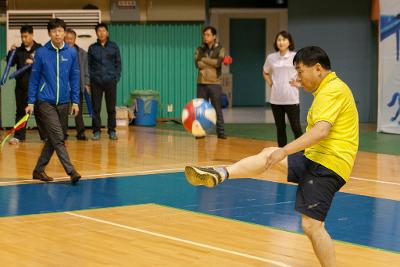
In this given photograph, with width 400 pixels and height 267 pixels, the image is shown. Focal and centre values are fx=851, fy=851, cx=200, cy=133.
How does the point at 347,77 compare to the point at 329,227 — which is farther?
the point at 347,77

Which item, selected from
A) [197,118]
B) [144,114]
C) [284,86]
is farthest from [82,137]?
[197,118]

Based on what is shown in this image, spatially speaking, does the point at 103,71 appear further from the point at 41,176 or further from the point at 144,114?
the point at 41,176

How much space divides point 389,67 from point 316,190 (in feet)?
43.5

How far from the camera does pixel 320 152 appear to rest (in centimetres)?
642

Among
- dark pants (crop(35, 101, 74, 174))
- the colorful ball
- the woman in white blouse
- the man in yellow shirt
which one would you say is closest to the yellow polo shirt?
the man in yellow shirt

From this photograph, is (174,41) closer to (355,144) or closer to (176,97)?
(176,97)

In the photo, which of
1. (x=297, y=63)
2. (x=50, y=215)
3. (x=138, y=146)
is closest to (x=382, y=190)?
(x=50, y=215)

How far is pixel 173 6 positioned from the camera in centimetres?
2206

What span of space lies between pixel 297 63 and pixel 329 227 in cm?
272

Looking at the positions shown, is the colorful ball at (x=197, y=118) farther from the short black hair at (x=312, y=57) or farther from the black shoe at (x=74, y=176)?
the black shoe at (x=74, y=176)

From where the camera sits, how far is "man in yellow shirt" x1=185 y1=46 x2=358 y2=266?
624 cm

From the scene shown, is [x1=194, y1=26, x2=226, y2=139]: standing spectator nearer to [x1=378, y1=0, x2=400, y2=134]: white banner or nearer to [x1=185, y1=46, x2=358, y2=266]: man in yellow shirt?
[x1=378, y1=0, x2=400, y2=134]: white banner

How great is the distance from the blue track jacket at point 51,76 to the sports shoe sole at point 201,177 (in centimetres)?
500

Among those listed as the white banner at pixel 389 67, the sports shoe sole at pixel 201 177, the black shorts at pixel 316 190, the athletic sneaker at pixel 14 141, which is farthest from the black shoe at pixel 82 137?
the black shorts at pixel 316 190
